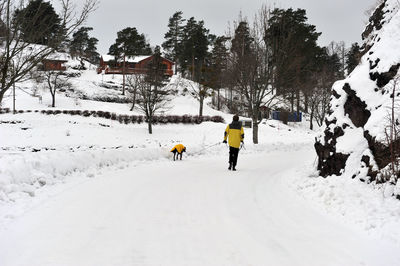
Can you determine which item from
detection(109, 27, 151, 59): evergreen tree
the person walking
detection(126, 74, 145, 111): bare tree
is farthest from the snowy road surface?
detection(109, 27, 151, 59): evergreen tree

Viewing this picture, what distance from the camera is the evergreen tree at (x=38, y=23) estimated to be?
873 cm

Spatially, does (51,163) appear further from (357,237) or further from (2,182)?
(357,237)

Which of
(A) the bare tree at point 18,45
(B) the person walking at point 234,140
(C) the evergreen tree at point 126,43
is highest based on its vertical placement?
(C) the evergreen tree at point 126,43

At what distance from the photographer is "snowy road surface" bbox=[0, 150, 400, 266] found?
3.33 metres

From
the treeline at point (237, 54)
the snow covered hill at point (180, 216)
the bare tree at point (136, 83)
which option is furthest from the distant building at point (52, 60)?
the bare tree at point (136, 83)

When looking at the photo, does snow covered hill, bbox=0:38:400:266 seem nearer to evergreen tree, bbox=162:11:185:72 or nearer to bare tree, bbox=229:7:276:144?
bare tree, bbox=229:7:276:144

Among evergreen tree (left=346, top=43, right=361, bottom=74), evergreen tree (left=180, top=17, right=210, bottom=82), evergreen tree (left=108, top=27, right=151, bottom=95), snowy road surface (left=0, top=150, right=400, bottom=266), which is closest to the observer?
snowy road surface (left=0, top=150, right=400, bottom=266)

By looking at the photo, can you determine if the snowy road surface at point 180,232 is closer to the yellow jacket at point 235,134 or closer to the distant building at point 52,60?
the yellow jacket at point 235,134

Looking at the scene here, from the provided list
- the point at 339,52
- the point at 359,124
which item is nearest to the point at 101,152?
the point at 359,124

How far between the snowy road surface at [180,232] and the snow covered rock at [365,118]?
1480mm

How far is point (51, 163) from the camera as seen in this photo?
7.52 metres

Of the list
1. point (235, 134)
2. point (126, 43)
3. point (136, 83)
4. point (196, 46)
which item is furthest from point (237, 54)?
point (196, 46)

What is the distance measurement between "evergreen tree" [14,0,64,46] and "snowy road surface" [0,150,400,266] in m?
5.48

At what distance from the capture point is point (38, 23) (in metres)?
9.34
